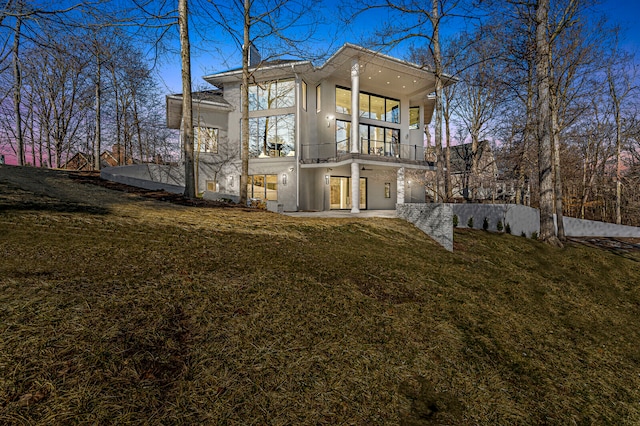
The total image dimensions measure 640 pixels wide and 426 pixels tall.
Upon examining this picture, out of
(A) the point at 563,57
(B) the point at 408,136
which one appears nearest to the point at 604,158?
(A) the point at 563,57

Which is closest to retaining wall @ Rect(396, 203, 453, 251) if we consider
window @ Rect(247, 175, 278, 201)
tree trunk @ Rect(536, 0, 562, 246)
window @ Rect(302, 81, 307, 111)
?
tree trunk @ Rect(536, 0, 562, 246)

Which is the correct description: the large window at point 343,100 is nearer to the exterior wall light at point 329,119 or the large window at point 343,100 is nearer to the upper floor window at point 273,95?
the exterior wall light at point 329,119

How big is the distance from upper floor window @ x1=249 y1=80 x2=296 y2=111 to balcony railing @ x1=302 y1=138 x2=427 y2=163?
9.87 feet

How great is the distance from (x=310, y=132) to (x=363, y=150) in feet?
12.5

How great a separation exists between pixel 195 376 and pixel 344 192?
17.3 meters

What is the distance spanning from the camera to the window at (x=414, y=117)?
21172mm

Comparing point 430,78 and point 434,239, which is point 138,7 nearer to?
point 434,239

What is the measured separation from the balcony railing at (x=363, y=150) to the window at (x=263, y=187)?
2.45 m

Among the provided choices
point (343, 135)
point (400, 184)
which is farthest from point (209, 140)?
point (400, 184)

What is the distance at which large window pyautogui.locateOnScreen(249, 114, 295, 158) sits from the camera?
16.7m

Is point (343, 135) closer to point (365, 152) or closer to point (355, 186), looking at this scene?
point (365, 152)

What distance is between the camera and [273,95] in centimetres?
1712

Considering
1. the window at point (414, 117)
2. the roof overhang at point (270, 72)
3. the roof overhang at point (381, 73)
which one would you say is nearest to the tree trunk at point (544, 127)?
the roof overhang at point (381, 73)

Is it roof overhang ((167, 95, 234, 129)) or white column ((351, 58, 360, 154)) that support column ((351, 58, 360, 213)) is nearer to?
white column ((351, 58, 360, 154))
